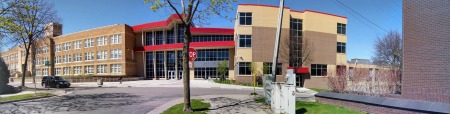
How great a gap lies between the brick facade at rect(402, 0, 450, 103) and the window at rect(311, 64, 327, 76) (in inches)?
1402

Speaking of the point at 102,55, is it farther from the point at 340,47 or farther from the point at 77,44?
the point at 340,47

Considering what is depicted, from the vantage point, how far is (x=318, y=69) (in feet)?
148

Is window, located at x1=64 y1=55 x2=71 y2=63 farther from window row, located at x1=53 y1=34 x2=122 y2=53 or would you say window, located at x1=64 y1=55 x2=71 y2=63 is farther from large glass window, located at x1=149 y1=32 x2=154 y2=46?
large glass window, located at x1=149 y1=32 x2=154 y2=46

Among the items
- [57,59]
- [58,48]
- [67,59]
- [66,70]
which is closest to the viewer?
[67,59]

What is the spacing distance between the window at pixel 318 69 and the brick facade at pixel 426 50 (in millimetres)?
35614

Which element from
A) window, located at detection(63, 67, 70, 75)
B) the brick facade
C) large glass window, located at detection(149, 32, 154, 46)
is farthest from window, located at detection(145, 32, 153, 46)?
the brick facade

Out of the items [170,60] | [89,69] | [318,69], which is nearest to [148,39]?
[170,60]

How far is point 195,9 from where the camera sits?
37.2 ft

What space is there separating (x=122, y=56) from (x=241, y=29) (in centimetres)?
2601

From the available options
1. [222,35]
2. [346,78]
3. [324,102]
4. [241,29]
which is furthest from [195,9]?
[222,35]

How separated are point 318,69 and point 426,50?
36.6 m

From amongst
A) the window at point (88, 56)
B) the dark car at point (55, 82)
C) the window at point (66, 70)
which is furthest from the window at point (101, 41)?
the dark car at point (55, 82)

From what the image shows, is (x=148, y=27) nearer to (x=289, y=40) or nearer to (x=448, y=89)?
(x=289, y=40)

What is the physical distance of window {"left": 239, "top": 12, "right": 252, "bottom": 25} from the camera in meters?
41.6
